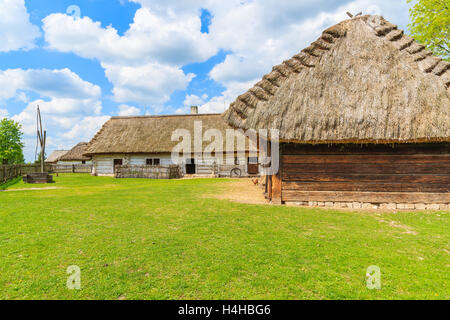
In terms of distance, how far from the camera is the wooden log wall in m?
8.05

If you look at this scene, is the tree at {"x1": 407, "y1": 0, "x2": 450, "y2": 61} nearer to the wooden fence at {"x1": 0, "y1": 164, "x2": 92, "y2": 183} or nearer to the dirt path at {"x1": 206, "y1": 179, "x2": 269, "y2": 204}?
the dirt path at {"x1": 206, "y1": 179, "x2": 269, "y2": 204}

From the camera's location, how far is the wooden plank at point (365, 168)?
8.06 meters

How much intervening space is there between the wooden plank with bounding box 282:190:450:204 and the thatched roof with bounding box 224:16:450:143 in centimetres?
194

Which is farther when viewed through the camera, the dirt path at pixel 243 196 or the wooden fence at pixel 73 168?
the wooden fence at pixel 73 168

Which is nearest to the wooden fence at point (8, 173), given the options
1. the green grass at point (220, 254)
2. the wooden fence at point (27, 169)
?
the wooden fence at point (27, 169)

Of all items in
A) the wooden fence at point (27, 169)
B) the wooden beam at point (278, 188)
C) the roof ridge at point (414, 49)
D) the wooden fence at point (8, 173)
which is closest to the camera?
the roof ridge at point (414, 49)

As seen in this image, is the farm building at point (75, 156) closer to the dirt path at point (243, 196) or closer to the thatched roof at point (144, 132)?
the thatched roof at point (144, 132)

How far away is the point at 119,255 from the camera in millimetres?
3916

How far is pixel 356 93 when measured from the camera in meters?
8.42

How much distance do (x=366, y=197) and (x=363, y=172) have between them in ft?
2.95

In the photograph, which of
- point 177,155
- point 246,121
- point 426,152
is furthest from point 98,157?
point 426,152

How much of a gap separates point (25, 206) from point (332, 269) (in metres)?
9.47

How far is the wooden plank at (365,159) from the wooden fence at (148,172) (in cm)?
1251
